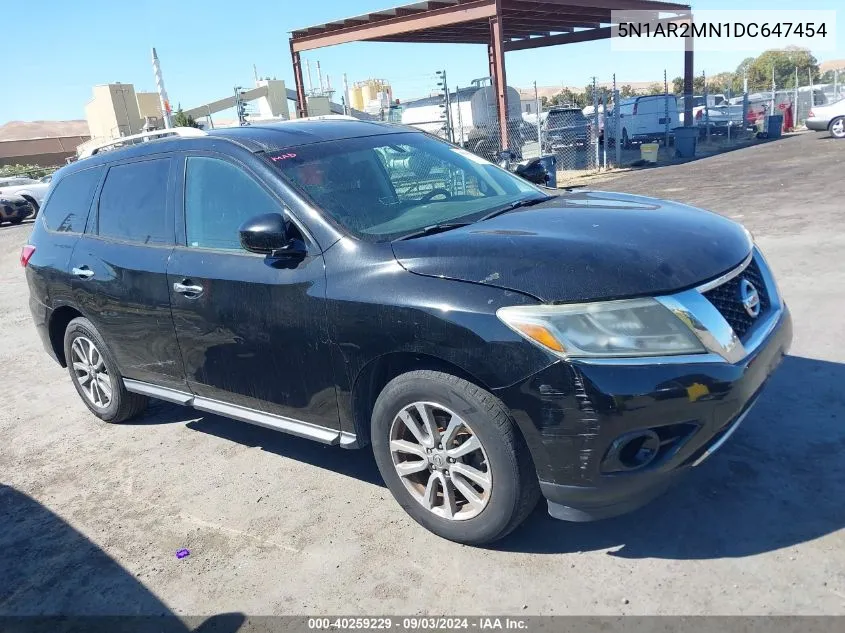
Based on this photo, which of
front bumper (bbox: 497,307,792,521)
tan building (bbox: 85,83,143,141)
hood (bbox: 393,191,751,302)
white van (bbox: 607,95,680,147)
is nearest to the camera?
front bumper (bbox: 497,307,792,521)

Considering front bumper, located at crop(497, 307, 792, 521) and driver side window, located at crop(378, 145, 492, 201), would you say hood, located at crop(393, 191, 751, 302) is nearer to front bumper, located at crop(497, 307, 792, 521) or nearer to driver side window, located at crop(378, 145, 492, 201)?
front bumper, located at crop(497, 307, 792, 521)

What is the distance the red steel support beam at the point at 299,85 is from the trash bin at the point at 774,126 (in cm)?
1830

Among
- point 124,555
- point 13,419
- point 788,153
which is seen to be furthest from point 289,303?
point 788,153

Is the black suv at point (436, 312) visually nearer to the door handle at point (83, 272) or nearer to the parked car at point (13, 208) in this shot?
the door handle at point (83, 272)

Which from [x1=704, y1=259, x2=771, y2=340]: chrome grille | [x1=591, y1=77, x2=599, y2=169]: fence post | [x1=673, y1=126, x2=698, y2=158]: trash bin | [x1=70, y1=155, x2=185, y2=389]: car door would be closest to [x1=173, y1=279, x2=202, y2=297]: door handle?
[x1=70, y1=155, x2=185, y2=389]: car door

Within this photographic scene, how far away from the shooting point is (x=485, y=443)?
286cm

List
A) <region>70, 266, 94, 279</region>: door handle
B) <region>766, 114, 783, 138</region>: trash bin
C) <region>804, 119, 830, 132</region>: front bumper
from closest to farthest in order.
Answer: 1. <region>70, 266, 94, 279</region>: door handle
2. <region>804, 119, 830, 132</region>: front bumper
3. <region>766, 114, 783, 138</region>: trash bin

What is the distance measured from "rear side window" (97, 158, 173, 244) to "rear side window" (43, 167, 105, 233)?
0.22 m

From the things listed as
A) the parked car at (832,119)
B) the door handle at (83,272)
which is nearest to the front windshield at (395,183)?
the door handle at (83,272)

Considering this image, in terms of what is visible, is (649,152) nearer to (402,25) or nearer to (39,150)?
(402,25)

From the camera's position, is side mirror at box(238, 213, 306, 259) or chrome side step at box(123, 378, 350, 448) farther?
chrome side step at box(123, 378, 350, 448)

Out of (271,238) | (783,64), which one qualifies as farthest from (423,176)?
(783,64)

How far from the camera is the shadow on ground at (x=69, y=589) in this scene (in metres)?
2.94

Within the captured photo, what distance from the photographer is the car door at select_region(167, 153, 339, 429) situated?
3398 millimetres
